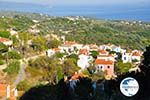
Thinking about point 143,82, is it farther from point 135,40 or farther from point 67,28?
point 67,28

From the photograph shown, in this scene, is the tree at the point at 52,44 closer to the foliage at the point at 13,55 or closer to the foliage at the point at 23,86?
the foliage at the point at 13,55

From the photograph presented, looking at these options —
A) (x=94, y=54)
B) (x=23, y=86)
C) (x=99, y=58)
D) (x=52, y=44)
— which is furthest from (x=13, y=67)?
(x=94, y=54)

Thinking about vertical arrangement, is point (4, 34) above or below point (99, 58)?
above

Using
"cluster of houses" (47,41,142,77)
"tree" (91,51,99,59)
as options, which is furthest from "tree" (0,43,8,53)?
"tree" (91,51,99,59)

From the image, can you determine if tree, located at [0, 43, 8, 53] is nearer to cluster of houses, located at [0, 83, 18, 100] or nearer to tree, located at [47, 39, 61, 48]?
cluster of houses, located at [0, 83, 18, 100]

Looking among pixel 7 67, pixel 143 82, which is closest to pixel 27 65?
pixel 7 67

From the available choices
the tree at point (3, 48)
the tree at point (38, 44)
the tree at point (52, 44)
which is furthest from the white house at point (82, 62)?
the tree at point (3, 48)

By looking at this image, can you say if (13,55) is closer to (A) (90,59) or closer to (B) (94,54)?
(A) (90,59)

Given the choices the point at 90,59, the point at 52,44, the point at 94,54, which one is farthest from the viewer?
the point at 94,54

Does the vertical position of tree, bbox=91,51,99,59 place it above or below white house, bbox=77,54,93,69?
below
